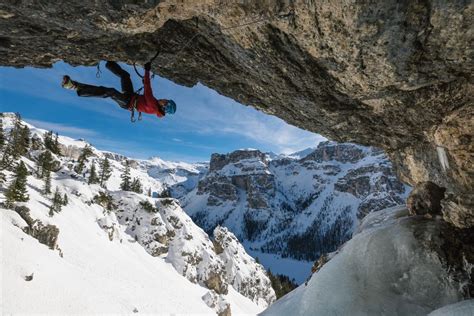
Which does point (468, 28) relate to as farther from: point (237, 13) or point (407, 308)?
point (407, 308)

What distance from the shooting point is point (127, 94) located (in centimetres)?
1004

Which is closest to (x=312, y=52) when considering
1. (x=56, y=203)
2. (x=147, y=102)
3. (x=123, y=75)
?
(x=147, y=102)

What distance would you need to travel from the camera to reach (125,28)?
7141mm

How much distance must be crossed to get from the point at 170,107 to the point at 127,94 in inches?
53.7

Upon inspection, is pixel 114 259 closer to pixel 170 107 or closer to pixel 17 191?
pixel 17 191

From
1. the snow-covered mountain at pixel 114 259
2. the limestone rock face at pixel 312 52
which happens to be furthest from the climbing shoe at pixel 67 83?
the snow-covered mountain at pixel 114 259

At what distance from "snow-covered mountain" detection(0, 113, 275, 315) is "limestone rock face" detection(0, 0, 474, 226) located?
25.2 m

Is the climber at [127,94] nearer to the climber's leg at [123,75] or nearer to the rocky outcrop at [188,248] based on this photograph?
the climber's leg at [123,75]

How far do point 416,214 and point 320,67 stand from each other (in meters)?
7.86

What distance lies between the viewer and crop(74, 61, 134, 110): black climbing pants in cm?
949

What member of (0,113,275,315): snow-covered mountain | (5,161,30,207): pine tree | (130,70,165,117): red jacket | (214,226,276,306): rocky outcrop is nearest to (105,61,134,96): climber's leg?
(130,70,165,117): red jacket

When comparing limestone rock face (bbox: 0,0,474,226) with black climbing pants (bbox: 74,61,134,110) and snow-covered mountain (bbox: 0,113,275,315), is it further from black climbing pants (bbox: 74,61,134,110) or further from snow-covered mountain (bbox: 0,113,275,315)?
snow-covered mountain (bbox: 0,113,275,315)

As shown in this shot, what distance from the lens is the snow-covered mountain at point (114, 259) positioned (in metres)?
30.1

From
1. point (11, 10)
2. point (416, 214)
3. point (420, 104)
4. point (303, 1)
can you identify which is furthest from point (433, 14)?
point (416, 214)
